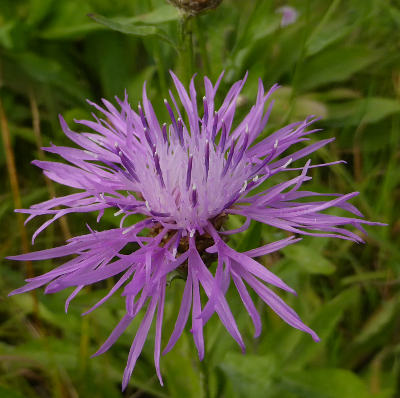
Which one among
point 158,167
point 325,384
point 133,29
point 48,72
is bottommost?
point 325,384

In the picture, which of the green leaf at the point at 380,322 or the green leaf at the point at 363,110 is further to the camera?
the green leaf at the point at 363,110

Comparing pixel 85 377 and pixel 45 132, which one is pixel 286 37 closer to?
pixel 45 132

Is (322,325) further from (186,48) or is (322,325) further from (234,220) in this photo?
(186,48)

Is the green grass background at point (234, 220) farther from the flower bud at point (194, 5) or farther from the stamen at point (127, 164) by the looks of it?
the stamen at point (127, 164)

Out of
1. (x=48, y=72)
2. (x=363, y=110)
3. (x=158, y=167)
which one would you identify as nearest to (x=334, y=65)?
(x=363, y=110)

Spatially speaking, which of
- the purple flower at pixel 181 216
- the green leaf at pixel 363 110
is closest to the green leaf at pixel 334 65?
the green leaf at pixel 363 110

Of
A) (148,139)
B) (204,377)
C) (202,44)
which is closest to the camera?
(148,139)

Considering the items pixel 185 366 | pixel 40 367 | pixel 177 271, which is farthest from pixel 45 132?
pixel 177 271

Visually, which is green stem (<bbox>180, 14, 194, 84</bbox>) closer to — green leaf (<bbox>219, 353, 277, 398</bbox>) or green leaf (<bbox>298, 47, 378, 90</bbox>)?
green leaf (<bbox>219, 353, 277, 398</bbox>)

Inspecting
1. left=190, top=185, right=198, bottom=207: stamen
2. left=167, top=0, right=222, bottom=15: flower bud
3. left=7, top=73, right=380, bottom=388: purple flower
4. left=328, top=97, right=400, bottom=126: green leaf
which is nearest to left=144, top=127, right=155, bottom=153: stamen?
left=7, top=73, right=380, bottom=388: purple flower
